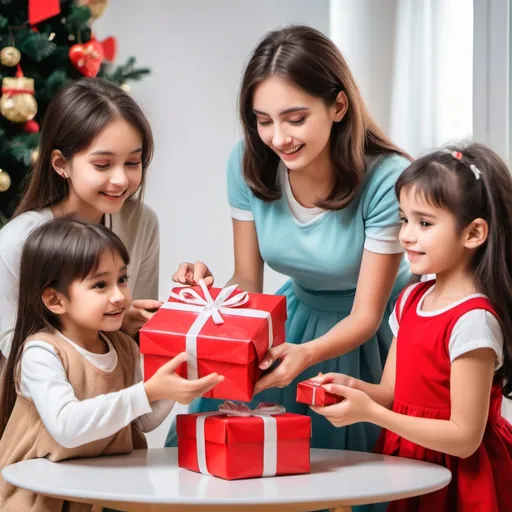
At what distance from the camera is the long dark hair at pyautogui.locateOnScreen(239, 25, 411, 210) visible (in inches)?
71.4

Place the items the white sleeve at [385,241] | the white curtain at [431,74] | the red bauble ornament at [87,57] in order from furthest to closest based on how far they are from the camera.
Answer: the white curtain at [431,74]
the red bauble ornament at [87,57]
the white sleeve at [385,241]

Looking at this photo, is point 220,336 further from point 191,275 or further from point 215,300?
point 191,275

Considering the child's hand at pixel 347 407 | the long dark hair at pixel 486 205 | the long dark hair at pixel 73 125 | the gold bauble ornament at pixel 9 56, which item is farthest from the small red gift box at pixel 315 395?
the gold bauble ornament at pixel 9 56

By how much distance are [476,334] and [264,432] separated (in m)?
0.41

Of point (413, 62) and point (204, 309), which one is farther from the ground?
point (413, 62)

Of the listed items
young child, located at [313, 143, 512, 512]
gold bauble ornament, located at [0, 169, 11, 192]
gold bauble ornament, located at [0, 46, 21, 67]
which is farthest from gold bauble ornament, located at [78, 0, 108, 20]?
young child, located at [313, 143, 512, 512]

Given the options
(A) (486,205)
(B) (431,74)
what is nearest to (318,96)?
(A) (486,205)

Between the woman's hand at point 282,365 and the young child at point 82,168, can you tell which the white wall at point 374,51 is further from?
the woman's hand at point 282,365

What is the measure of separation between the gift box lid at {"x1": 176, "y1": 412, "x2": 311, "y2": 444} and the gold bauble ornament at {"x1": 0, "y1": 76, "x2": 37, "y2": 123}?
4.89ft

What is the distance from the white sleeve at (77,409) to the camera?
4.99 ft

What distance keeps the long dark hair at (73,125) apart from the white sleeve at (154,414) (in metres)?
0.50

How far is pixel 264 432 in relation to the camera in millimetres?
1480

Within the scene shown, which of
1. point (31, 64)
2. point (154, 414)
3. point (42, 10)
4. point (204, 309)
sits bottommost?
point (154, 414)

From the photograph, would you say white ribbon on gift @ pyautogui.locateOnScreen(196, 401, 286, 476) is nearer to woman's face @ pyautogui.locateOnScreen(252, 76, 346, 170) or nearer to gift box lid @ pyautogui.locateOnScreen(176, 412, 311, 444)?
gift box lid @ pyautogui.locateOnScreen(176, 412, 311, 444)
